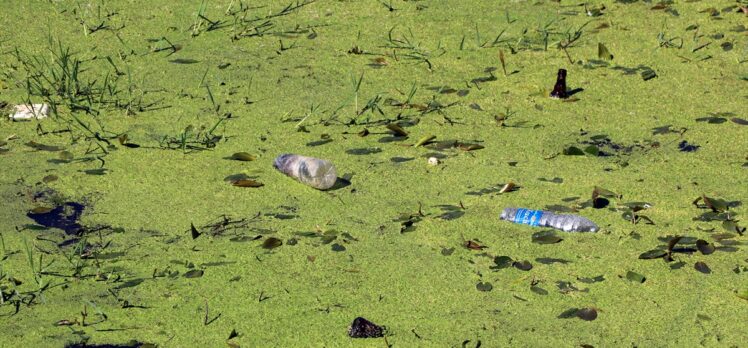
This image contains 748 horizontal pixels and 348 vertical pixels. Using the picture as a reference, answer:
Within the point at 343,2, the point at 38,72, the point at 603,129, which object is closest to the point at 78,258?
the point at 38,72

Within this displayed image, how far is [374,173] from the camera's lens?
2.89m

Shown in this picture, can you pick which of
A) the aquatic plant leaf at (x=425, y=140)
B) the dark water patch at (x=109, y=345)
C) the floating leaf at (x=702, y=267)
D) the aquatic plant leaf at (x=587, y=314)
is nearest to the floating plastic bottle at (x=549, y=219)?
the floating leaf at (x=702, y=267)

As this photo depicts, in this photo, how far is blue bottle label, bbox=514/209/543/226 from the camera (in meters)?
2.60

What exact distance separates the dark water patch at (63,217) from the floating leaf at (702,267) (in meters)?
1.43

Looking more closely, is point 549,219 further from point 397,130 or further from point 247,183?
point 247,183

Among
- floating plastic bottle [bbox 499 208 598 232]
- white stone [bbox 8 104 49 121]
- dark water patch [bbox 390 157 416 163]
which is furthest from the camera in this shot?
white stone [bbox 8 104 49 121]

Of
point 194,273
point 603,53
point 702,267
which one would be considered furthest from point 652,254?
point 603,53

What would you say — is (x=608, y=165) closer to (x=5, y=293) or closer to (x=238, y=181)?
(x=238, y=181)

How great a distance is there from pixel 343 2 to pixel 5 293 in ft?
6.90

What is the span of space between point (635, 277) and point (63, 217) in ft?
4.50

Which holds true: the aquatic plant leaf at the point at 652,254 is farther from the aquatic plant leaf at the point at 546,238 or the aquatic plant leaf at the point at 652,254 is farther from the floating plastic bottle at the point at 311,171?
the floating plastic bottle at the point at 311,171

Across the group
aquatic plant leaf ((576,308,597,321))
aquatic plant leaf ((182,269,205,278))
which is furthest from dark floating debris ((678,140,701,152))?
aquatic plant leaf ((182,269,205,278))

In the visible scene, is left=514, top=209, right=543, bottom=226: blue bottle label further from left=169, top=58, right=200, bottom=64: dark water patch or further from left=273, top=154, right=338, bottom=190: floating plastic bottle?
left=169, top=58, right=200, bottom=64: dark water patch

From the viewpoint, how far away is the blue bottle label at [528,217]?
8.53 feet
